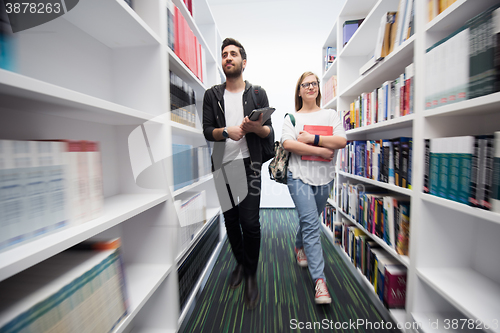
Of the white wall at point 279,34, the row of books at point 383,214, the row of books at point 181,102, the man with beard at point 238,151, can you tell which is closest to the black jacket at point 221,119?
the man with beard at point 238,151

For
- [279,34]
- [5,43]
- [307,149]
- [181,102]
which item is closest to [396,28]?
[307,149]

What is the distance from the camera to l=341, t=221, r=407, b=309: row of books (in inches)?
40.9

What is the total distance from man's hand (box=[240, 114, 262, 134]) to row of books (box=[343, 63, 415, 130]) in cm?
79

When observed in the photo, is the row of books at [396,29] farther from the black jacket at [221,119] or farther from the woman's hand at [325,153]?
the black jacket at [221,119]

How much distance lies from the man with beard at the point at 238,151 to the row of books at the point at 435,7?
868 mm

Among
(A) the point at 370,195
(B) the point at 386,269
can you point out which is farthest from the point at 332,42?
(B) the point at 386,269

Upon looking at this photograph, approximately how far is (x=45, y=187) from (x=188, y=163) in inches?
→ 32.9

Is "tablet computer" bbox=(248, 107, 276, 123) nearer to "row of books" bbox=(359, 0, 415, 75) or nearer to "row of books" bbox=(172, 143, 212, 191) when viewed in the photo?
"row of books" bbox=(172, 143, 212, 191)

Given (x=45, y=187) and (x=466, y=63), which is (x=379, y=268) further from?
(x=45, y=187)

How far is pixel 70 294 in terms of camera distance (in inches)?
18.7

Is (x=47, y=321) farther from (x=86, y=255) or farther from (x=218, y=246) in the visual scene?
(x=218, y=246)

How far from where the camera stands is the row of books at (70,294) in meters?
0.40

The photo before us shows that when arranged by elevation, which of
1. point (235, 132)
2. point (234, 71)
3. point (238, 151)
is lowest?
point (238, 151)

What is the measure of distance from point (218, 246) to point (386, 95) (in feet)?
5.93
